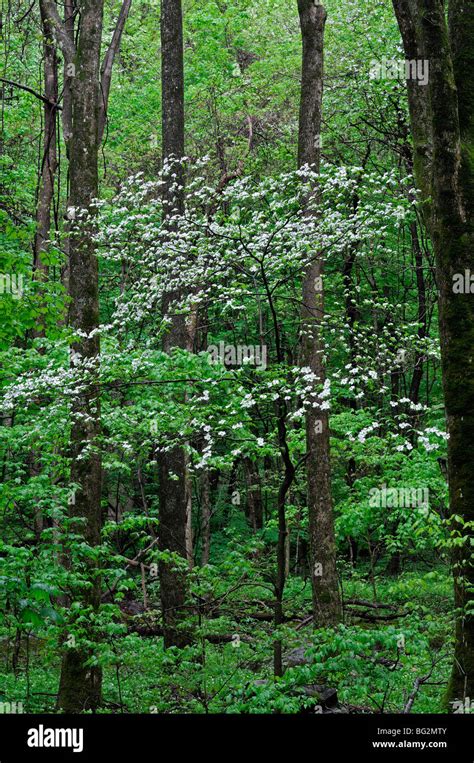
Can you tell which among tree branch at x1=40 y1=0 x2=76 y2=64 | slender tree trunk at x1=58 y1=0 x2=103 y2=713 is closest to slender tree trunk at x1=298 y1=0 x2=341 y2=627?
slender tree trunk at x1=58 y1=0 x2=103 y2=713

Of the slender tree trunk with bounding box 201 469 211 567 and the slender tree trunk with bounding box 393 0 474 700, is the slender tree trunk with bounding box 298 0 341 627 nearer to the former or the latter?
the slender tree trunk with bounding box 393 0 474 700

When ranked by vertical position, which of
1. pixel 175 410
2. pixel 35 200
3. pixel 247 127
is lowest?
pixel 175 410

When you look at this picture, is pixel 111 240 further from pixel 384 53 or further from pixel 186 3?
pixel 186 3

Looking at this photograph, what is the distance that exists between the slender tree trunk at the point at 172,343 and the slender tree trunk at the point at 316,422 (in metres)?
1.93

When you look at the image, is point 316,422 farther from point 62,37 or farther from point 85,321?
point 62,37

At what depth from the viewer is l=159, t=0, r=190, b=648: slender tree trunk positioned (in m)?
11.2

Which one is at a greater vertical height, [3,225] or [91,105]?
[91,105]

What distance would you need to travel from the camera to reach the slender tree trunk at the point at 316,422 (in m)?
10.2

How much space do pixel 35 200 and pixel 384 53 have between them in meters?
10.1
